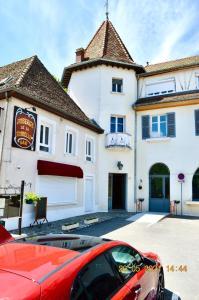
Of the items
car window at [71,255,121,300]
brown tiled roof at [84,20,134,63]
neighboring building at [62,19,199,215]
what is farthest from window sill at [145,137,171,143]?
car window at [71,255,121,300]

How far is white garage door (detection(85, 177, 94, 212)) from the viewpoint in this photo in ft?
56.5

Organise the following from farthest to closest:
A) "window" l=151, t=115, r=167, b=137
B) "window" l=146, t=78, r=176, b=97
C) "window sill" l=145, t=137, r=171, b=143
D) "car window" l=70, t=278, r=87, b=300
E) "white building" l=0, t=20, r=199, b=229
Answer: "window" l=146, t=78, r=176, b=97, "window" l=151, t=115, r=167, b=137, "window sill" l=145, t=137, r=171, b=143, "white building" l=0, t=20, r=199, b=229, "car window" l=70, t=278, r=87, b=300

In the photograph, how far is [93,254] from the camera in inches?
114

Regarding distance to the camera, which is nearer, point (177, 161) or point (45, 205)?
point (45, 205)

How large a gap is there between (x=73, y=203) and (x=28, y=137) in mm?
5166

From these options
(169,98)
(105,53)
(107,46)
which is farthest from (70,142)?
(107,46)

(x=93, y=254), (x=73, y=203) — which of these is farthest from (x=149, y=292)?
(x=73, y=203)

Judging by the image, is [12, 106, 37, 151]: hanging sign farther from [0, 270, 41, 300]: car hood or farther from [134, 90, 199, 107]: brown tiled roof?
[0, 270, 41, 300]: car hood

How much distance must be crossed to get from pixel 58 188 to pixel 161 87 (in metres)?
11.4

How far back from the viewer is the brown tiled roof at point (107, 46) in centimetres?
2070

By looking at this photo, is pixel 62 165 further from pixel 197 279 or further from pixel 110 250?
pixel 110 250

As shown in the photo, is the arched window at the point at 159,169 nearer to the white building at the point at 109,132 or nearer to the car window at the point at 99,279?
the white building at the point at 109,132

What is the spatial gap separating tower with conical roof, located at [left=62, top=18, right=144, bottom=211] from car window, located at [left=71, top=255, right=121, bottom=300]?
1526 centimetres
